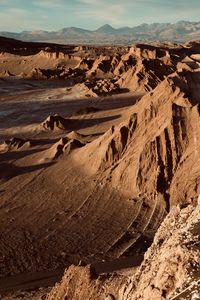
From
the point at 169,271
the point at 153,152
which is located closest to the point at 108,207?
the point at 153,152

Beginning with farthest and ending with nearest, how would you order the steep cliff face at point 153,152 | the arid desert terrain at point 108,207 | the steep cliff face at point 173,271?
the steep cliff face at point 153,152 < the arid desert terrain at point 108,207 < the steep cliff face at point 173,271

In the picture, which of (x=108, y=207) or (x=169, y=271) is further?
(x=108, y=207)

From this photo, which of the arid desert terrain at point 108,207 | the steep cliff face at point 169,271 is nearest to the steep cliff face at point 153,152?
the arid desert terrain at point 108,207

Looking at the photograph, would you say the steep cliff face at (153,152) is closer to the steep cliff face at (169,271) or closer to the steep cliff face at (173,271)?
the steep cliff face at (169,271)

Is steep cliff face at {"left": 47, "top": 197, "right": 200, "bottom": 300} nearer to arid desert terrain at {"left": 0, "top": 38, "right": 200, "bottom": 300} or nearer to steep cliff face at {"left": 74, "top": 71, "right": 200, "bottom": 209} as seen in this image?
arid desert terrain at {"left": 0, "top": 38, "right": 200, "bottom": 300}

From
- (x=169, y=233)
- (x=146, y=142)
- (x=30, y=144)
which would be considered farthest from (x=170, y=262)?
(x=30, y=144)

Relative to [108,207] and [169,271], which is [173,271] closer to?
[169,271]

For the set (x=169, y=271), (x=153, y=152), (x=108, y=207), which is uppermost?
(x=169, y=271)

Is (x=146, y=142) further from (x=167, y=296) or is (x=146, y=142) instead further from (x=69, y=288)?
(x=167, y=296)

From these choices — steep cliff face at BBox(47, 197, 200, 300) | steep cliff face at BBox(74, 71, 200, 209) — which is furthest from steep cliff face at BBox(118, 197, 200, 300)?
steep cliff face at BBox(74, 71, 200, 209)
